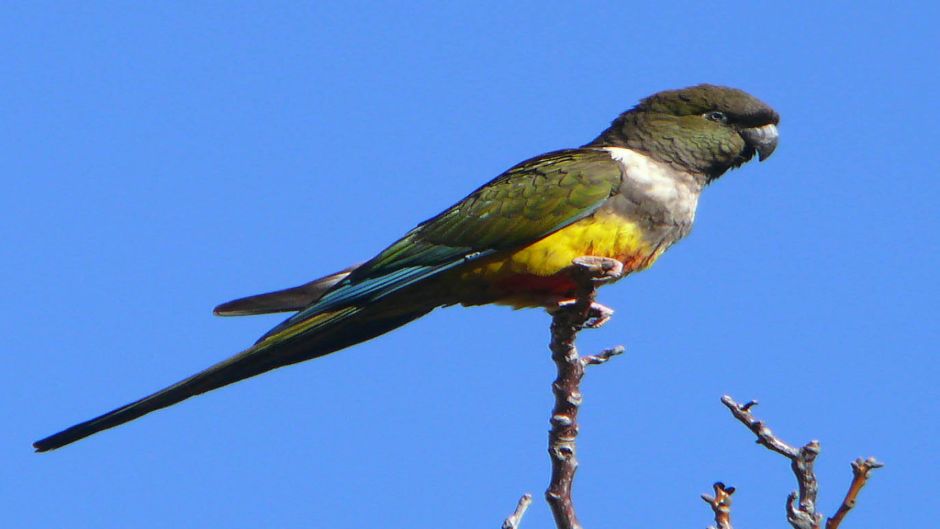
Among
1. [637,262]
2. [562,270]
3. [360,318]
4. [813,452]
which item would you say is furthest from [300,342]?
[813,452]

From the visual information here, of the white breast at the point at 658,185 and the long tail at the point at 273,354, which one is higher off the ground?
the white breast at the point at 658,185

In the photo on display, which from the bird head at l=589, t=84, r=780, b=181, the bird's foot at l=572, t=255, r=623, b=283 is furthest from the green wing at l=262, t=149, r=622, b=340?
the bird's foot at l=572, t=255, r=623, b=283

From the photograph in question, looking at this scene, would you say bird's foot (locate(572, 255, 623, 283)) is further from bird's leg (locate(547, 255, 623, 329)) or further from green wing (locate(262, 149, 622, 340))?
green wing (locate(262, 149, 622, 340))

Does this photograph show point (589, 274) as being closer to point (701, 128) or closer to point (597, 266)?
point (597, 266)

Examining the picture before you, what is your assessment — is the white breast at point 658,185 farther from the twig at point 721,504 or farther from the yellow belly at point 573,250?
the twig at point 721,504

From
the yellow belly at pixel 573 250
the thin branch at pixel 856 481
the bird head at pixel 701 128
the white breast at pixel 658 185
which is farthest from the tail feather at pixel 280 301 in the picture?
the thin branch at pixel 856 481

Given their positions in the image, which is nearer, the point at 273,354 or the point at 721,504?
the point at 721,504

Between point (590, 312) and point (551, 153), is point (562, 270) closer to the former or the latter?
point (590, 312)

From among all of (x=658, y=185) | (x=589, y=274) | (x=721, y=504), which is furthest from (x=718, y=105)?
(x=721, y=504)
